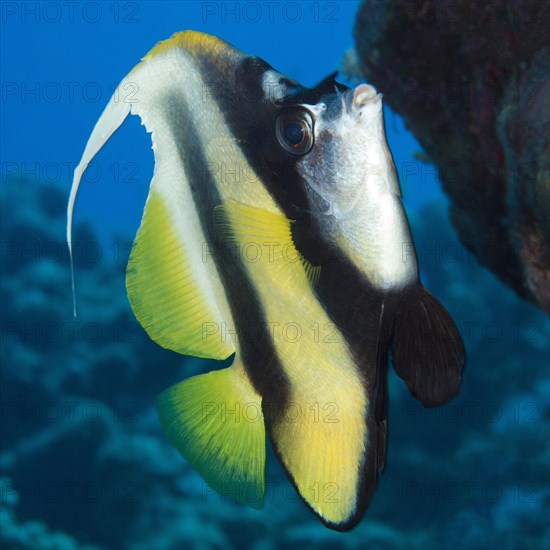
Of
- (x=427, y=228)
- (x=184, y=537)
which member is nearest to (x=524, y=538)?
(x=184, y=537)

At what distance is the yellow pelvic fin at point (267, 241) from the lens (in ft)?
2.46

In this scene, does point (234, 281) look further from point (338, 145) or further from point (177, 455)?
point (177, 455)

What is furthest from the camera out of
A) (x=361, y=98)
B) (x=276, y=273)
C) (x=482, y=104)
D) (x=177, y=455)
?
(x=177, y=455)

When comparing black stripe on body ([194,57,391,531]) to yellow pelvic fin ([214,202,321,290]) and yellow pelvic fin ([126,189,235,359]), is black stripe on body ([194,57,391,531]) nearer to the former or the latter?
yellow pelvic fin ([214,202,321,290])

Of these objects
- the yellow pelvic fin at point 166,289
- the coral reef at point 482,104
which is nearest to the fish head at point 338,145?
the yellow pelvic fin at point 166,289

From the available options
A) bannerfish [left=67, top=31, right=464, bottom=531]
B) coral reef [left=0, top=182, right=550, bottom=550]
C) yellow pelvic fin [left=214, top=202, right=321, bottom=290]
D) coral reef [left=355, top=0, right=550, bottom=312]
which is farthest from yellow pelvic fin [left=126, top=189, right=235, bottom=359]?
coral reef [left=0, top=182, right=550, bottom=550]

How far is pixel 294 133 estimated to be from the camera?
0.70 metres

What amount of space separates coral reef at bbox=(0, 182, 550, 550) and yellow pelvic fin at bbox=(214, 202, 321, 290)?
4.28 meters

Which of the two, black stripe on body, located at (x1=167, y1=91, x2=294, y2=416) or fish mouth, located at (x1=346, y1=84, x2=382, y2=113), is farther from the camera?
black stripe on body, located at (x1=167, y1=91, x2=294, y2=416)

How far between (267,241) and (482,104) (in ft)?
7.74

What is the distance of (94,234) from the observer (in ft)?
21.8

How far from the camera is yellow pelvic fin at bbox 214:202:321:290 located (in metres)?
0.75

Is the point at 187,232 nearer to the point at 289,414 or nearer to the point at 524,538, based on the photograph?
the point at 289,414

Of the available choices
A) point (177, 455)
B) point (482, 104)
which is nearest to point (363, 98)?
point (482, 104)
